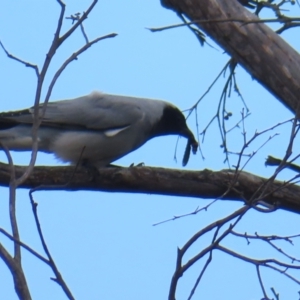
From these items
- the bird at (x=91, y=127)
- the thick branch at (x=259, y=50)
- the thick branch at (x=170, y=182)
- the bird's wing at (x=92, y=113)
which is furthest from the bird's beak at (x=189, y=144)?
the thick branch at (x=259, y=50)

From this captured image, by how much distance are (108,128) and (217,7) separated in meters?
1.62

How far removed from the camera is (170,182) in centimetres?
524

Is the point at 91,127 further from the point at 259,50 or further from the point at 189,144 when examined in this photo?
the point at 259,50

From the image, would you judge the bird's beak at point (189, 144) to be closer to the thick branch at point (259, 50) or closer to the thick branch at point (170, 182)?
the thick branch at point (170, 182)

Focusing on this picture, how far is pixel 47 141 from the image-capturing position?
6.09 metres

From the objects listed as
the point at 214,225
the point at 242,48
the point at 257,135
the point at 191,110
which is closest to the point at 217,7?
the point at 242,48

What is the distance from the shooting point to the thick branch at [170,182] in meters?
5.07

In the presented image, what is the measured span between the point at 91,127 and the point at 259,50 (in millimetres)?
1907

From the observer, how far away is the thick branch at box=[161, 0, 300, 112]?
4.75m

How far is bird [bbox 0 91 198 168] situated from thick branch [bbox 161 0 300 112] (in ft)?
4.89

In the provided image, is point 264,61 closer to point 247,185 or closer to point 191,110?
point 247,185

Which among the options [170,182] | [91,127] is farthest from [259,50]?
[91,127]

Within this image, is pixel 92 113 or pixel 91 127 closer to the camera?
pixel 91 127

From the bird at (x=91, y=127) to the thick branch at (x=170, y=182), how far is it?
18.9 inches
